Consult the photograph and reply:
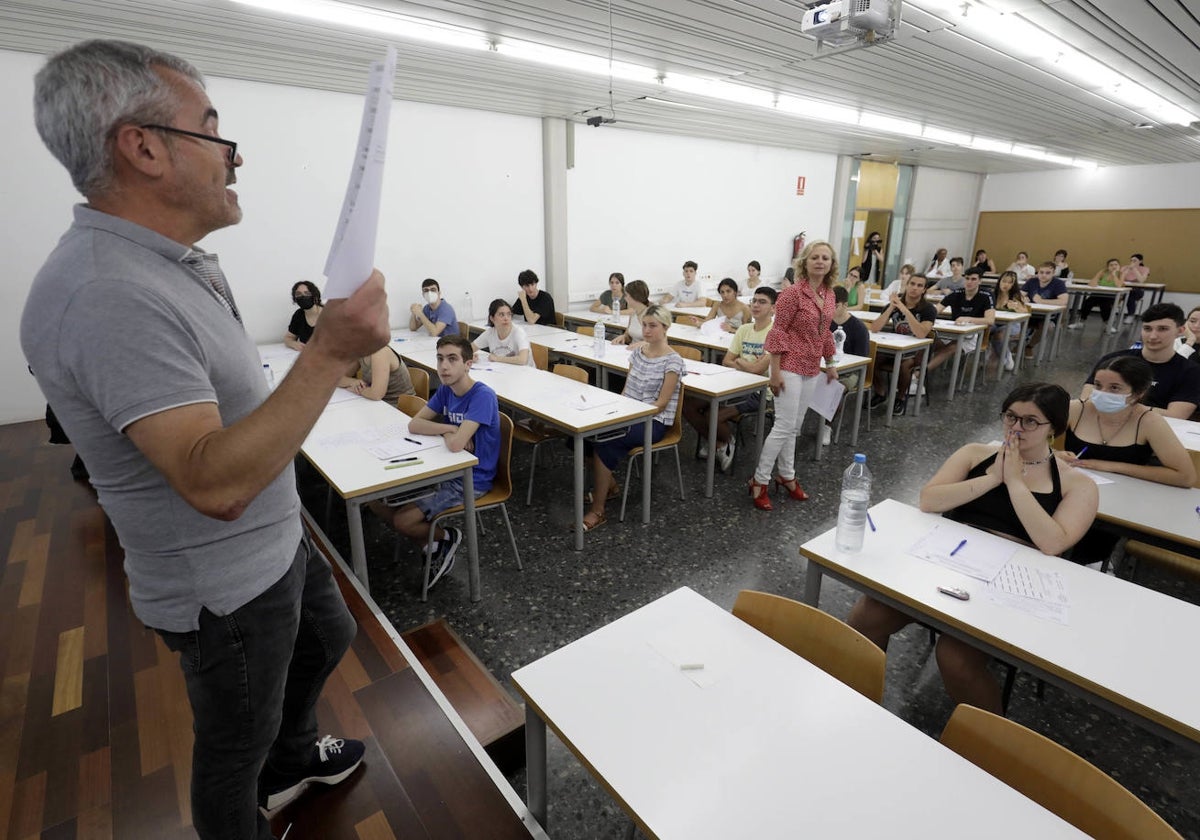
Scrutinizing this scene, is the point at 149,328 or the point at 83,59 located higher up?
the point at 83,59

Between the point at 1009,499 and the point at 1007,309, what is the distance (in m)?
6.93

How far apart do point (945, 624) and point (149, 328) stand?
77.4 inches

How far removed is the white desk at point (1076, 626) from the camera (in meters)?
1.31

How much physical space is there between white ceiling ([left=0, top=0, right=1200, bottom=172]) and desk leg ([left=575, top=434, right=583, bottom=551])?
262cm

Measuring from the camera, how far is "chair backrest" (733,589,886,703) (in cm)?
140

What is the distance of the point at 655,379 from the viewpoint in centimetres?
379

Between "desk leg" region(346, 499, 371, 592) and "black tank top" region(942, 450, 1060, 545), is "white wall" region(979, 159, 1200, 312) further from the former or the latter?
"desk leg" region(346, 499, 371, 592)

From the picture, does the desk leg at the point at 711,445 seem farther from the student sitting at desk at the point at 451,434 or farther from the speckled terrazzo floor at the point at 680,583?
the student sitting at desk at the point at 451,434

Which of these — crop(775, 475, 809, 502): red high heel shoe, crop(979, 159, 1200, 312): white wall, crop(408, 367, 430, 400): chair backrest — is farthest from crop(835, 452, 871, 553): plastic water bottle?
→ crop(979, 159, 1200, 312): white wall

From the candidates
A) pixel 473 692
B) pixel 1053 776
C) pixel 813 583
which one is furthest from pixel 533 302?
pixel 1053 776

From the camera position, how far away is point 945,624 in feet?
5.37

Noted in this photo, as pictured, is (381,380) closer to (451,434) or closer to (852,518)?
(451,434)

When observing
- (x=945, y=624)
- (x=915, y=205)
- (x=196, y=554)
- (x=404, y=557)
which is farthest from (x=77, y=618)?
(x=915, y=205)

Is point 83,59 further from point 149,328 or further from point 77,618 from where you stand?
point 77,618
